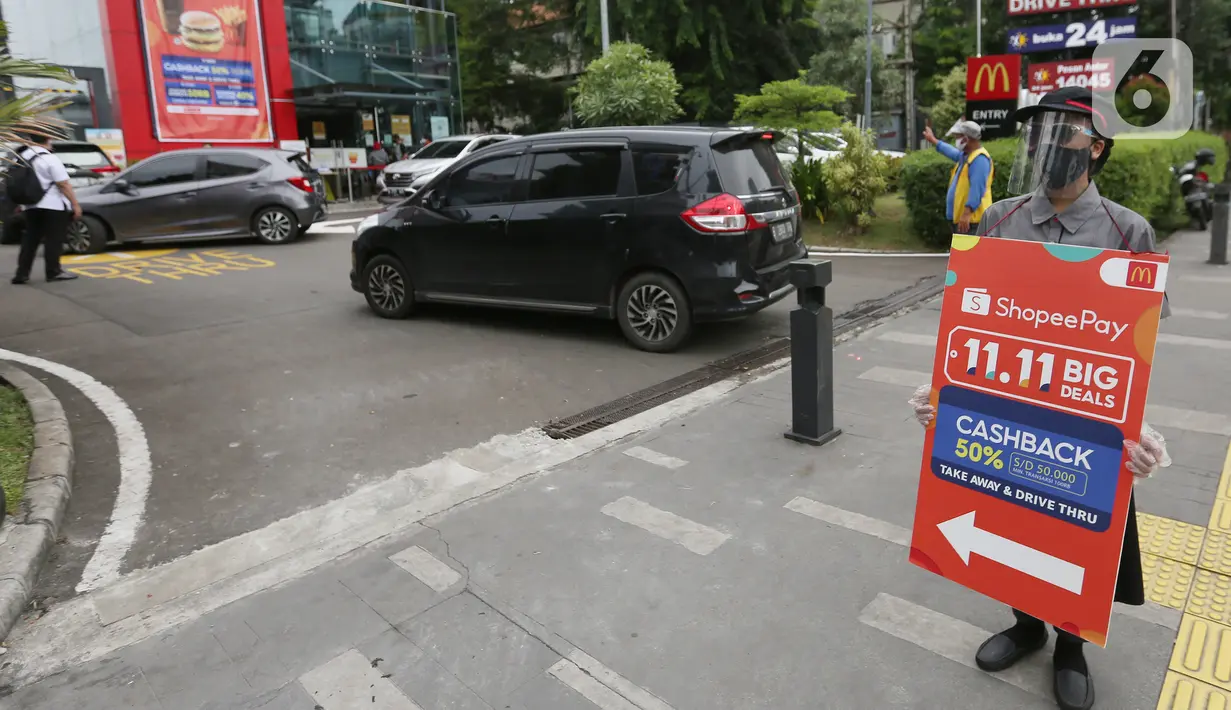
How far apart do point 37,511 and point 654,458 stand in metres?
3.18

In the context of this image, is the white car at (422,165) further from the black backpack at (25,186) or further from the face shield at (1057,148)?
the face shield at (1057,148)

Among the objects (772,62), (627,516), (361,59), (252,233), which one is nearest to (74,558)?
(627,516)

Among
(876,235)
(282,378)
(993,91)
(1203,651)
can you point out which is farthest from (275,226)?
(1203,651)

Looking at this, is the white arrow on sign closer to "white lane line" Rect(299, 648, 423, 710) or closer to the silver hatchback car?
"white lane line" Rect(299, 648, 423, 710)

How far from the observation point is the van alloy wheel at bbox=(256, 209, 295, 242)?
47.0 feet

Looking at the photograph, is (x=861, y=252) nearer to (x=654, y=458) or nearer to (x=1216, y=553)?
(x=654, y=458)

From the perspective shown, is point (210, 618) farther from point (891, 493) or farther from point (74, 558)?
point (891, 493)

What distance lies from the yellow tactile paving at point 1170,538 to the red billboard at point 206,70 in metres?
22.8

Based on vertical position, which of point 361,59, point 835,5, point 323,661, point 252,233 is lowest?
point 323,661

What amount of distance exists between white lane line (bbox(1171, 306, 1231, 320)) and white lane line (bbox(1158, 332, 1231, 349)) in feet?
2.72

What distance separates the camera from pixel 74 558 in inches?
159

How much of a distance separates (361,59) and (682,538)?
2301 cm

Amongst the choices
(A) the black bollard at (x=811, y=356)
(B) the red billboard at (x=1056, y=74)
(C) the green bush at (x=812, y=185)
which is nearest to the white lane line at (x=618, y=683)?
(A) the black bollard at (x=811, y=356)

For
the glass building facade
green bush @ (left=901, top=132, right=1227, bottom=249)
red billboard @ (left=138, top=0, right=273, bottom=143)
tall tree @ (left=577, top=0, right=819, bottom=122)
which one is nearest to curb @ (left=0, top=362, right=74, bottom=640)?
green bush @ (left=901, top=132, right=1227, bottom=249)
